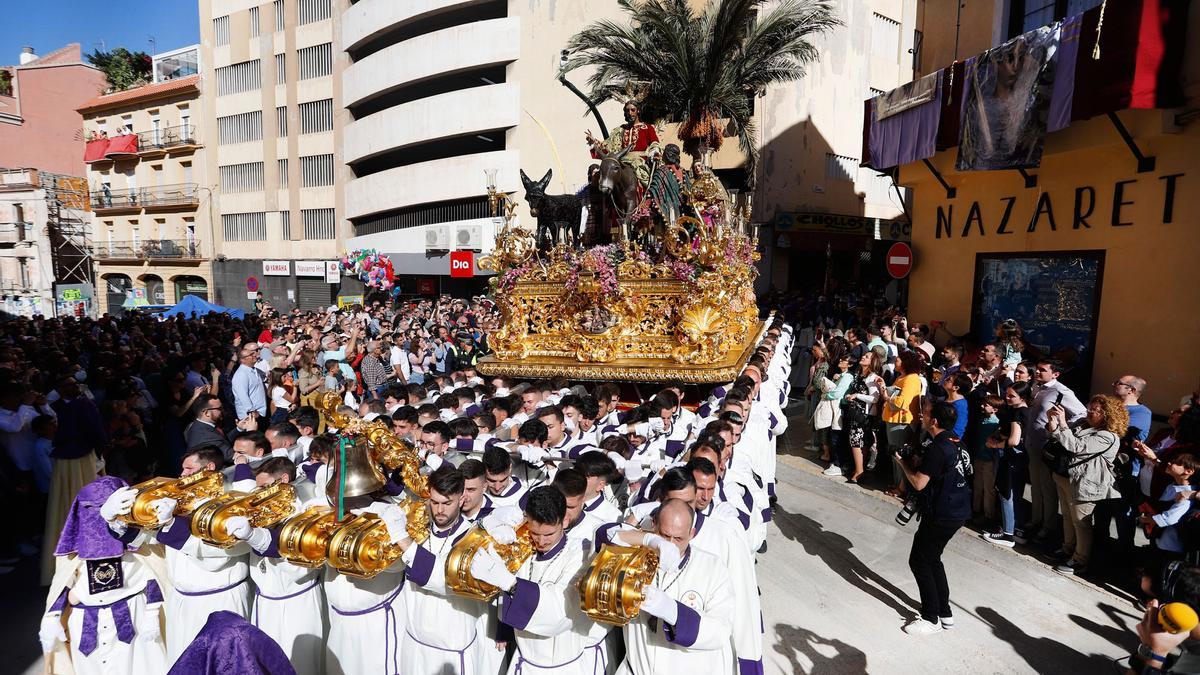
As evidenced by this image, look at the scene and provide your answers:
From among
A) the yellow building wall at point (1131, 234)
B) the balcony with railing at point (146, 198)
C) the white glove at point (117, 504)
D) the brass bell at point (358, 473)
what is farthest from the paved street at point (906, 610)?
the balcony with railing at point (146, 198)

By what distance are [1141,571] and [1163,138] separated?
650 centimetres

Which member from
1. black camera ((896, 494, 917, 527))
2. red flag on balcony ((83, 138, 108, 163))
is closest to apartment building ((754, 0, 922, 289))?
black camera ((896, 494, 917, 527))

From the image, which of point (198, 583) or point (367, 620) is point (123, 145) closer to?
point (198, 583)

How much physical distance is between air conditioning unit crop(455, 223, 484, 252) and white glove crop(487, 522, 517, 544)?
22.7 m

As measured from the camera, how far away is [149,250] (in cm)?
3253

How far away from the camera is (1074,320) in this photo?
963 centimetres

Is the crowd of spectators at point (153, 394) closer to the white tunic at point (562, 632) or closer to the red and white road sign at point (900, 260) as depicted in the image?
the white tunic at point (562, 632)

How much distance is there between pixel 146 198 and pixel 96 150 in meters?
4.08

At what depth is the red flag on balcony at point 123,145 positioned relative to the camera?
32.0m

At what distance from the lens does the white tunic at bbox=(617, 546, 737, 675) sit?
8.82 feet

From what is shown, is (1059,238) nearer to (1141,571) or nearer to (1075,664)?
(1141,571)

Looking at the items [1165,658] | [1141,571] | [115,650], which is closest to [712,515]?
[1165,658]

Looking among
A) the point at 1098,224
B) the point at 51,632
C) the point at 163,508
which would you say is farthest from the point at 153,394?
the point at 1098,224

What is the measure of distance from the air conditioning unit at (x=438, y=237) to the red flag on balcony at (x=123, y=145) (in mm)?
19674
